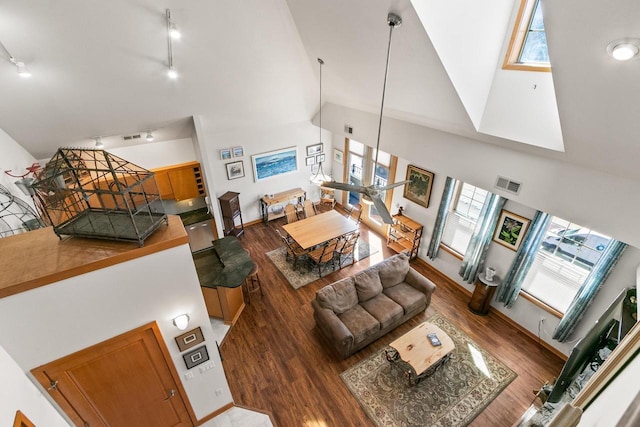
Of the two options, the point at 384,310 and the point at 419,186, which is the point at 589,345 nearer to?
the point at 384,310

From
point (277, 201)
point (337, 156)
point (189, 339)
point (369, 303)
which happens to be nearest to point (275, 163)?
point (277, 201)

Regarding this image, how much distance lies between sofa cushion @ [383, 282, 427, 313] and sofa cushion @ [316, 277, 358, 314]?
0.74m

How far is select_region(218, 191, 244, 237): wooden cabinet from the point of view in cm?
711

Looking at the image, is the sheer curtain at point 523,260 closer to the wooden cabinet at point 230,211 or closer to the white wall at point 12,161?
the wooden cabinet at point 230,211

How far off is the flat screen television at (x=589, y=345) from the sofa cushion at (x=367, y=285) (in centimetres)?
264

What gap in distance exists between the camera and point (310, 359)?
15.2 ft

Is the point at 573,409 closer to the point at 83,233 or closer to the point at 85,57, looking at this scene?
the point at 83,233

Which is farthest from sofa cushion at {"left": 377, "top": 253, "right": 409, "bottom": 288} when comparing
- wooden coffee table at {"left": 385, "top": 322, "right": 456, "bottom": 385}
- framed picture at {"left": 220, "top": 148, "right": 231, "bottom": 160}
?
framed picture at {"left": 220, "top": 148, "right": 231, "bottom": 160}

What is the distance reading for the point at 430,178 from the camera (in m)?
5.90

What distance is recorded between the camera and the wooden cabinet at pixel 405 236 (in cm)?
640

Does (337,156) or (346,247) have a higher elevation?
(337,156)

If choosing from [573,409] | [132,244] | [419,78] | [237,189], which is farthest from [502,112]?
[237,189]

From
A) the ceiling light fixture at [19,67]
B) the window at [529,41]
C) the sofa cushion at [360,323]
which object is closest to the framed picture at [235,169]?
the ceiling light fixture at [19,67]

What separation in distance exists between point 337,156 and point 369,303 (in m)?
4.84
